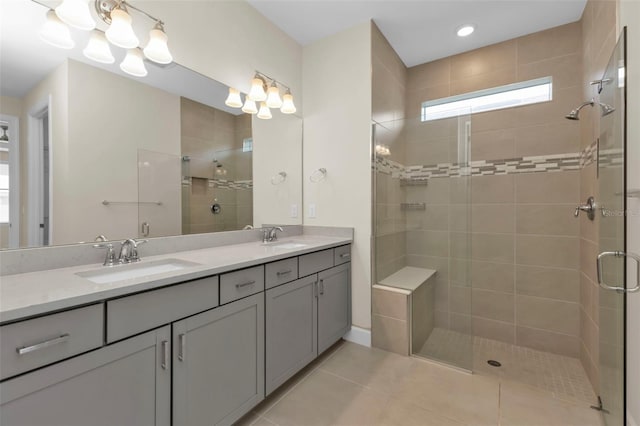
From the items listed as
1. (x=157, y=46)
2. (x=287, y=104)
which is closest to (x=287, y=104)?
(x=287, y=104)

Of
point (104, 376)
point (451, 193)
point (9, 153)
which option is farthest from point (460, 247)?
point (9, 153)

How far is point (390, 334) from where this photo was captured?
2.31 metres

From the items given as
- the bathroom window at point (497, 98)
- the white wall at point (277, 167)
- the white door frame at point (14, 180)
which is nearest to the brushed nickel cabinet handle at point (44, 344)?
the white door frame at point (14, 180)

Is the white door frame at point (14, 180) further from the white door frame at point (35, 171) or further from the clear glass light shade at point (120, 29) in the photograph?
the clear glass light shade at point (120, 29)

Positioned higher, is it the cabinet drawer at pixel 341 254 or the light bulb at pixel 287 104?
the light bulb at pixel 287 104

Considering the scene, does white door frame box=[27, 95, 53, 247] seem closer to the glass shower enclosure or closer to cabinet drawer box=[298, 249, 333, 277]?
cabinet drawer box=[298, 249, 333, 277]

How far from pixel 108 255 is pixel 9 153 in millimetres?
579

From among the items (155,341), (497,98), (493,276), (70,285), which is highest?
(497,98)

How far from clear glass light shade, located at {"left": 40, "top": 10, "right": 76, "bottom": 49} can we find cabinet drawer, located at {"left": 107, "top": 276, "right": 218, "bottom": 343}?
1296 mm

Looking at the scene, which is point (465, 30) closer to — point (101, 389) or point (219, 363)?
point (219, 363)

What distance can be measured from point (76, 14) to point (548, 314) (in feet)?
12.2

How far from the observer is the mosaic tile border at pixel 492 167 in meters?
2.27

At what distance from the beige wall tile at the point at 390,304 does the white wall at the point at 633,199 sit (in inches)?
47.4

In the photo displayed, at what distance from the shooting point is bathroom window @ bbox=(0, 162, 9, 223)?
1.20 meters
